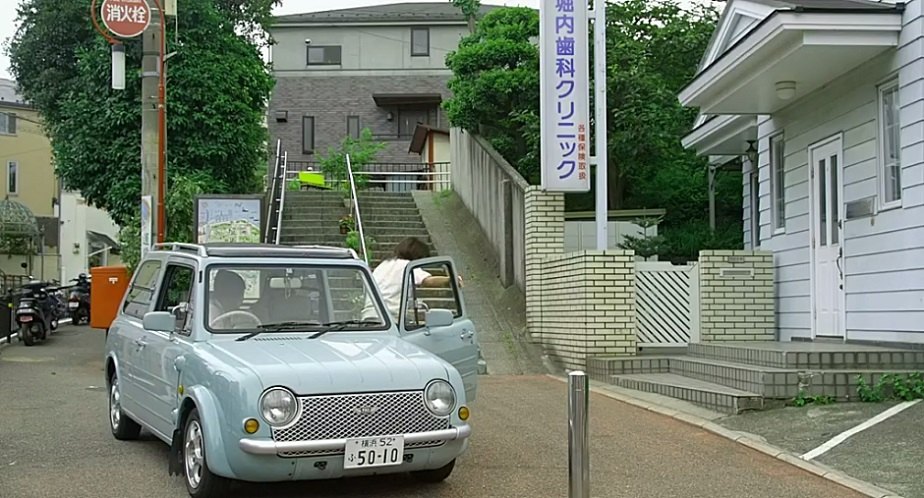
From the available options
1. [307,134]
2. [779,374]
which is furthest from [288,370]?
[307,134]

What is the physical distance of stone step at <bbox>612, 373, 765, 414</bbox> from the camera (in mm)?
8961

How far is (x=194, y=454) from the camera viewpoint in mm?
6145

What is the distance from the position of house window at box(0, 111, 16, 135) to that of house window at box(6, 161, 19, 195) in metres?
1.30

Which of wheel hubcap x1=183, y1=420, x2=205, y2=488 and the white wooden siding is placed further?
the white wooden siding

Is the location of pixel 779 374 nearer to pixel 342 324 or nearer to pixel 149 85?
pixel 342 324

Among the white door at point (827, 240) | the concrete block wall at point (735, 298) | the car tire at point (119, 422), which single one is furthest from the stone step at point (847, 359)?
the car tire at point (119, 422)

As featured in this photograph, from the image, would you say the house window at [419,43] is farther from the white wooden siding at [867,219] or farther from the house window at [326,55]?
the white wooden siding at [867,219]

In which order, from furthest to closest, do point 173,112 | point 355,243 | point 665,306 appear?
point 173,112
point 355,243
point 665,306

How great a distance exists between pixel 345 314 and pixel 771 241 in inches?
325

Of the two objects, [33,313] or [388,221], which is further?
[388,221]

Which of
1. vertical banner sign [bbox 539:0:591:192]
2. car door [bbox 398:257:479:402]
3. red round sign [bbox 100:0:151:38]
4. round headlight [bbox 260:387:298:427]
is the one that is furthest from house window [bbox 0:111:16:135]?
round headlight [bbox 260:387:298:427]

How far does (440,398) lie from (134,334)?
10.8 ft

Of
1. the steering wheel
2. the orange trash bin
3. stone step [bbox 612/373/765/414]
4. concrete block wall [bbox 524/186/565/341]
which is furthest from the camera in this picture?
the orange trash bin

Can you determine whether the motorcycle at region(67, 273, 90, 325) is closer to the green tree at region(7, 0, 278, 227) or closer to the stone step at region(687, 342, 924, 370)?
the green tree at region(7, 0, 278, 227)
